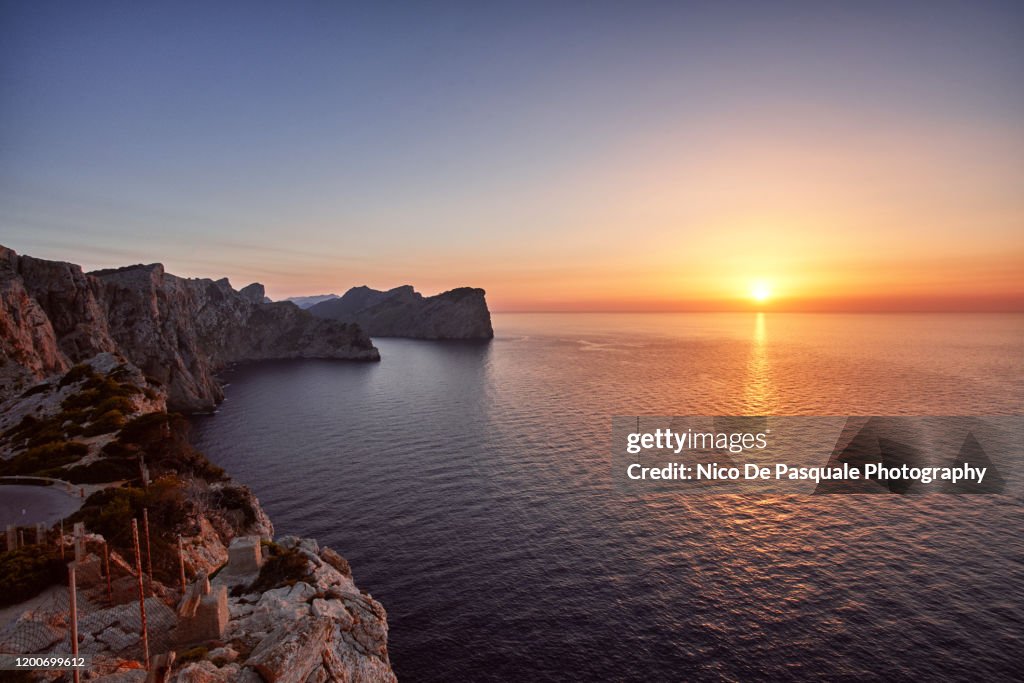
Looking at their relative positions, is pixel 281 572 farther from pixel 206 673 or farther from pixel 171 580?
pixel 206 673

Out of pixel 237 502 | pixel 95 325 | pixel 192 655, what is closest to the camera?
pixel 192 655

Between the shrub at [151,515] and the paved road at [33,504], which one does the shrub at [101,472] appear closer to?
the paved road at [33,504]

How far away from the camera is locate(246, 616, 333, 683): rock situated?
2038 cm

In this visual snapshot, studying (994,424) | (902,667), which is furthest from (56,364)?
(994,424)

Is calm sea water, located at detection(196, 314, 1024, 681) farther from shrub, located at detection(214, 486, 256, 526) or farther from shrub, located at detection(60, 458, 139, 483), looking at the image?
shrub, located at detection(60, 458, 139, 483)

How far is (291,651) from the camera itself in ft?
70.3

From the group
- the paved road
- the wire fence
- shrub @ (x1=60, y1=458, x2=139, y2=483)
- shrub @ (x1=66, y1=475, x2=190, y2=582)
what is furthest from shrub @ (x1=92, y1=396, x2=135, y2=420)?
the wire fence

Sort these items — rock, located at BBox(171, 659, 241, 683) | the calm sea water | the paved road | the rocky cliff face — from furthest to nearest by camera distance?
1. the rocky cliff face
2. the calm sea water
3. the paved road
4. rock, located at BBox(171, 659, 241, 683)

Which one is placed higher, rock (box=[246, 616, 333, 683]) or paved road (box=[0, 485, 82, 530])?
paved road (box=[0, 485, 82, 530])

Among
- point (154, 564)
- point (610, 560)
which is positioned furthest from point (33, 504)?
point (610, 560)

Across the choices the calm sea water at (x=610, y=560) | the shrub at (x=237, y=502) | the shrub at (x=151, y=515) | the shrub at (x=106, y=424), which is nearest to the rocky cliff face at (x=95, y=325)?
the shrub at (x=106, y=424)

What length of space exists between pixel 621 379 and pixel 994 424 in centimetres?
7784

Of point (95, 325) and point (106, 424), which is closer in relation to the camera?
point (106, 424)

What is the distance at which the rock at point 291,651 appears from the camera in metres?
20.4
